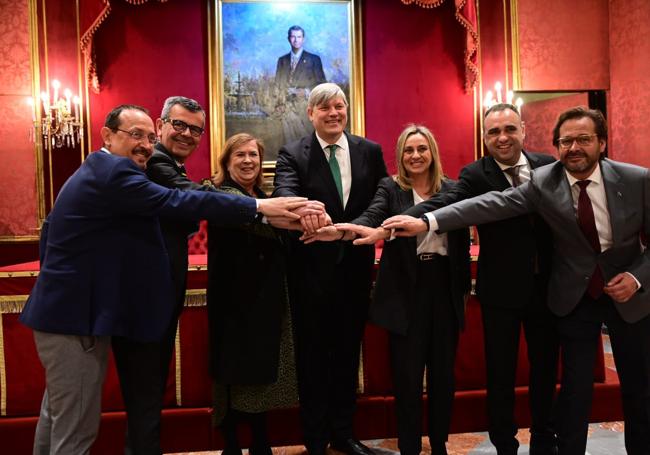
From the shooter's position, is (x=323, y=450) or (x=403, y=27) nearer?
(x=323, y=450)

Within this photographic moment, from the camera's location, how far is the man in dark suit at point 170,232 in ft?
6.74

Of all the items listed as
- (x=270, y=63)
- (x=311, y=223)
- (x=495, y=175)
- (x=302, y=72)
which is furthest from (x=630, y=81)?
(x=311, y=223)

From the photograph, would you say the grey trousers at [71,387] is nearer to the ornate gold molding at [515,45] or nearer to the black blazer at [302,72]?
the black blazer at [302,72]

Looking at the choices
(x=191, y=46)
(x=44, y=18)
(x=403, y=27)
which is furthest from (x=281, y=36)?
(x=44, y=18)

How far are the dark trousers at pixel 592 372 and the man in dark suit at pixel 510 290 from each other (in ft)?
0.68

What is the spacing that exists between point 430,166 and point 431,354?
0.86m

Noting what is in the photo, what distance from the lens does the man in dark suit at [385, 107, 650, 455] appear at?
214cm

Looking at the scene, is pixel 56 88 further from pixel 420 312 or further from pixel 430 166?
pixel 420 312

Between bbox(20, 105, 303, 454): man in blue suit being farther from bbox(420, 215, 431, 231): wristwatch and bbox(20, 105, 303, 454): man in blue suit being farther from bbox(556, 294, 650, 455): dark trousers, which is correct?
bbox(556, 294, 650, 455): dark trousers

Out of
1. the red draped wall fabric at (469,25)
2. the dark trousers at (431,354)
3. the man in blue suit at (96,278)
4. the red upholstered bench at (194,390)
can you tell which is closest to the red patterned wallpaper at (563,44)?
the red draped wall fabric at (469,25)

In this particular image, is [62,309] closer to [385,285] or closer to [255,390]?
[255,390]

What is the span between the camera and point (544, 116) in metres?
6.37

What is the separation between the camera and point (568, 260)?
2.21m

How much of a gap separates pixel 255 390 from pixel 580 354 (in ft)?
4.62
